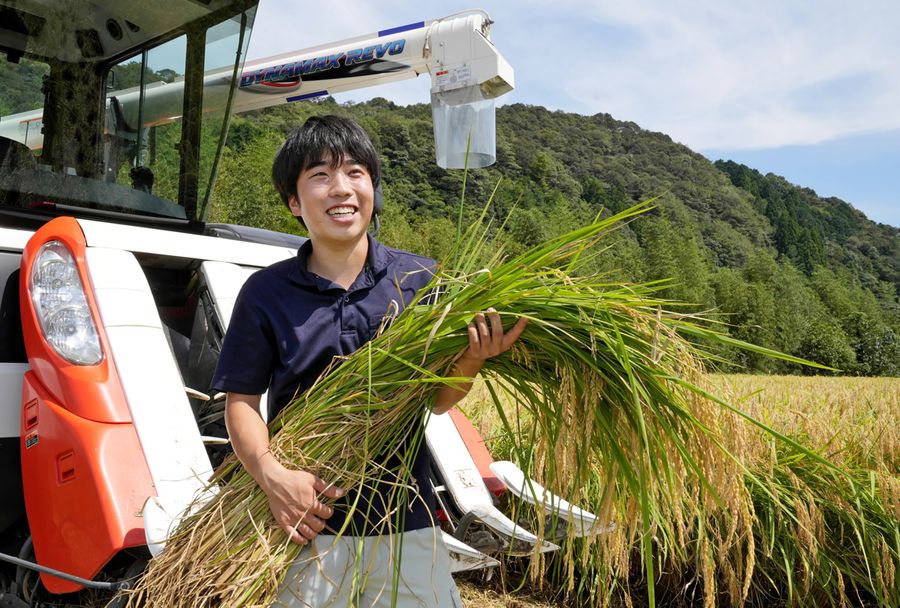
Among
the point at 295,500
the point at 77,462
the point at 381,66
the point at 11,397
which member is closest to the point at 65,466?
the point at 77,462

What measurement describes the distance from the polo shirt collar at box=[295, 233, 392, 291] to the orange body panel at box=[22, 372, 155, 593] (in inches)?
34.2

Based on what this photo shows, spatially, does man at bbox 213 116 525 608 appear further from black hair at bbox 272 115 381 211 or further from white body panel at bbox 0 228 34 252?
white body panel at bbox 0 228 34 252

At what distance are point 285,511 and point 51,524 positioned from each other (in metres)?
1.09

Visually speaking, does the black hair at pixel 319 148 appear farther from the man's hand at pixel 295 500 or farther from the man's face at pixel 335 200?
the man's hand at pixel 295 500

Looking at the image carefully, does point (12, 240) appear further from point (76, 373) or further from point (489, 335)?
point (489, 335)

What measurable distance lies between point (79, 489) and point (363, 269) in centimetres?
109

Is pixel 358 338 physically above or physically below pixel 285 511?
above

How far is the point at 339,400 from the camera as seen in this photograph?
63.1 inches

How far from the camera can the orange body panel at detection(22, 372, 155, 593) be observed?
2.03m

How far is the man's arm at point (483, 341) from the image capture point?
1509 mm

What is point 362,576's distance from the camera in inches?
62.4

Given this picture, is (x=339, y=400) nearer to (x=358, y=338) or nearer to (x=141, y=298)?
(x=358, y=338)

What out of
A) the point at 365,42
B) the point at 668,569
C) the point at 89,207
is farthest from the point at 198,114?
the point at 668,569

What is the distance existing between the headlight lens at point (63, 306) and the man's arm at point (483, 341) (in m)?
1.40
